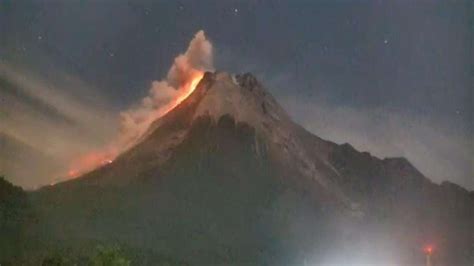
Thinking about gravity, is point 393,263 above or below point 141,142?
below

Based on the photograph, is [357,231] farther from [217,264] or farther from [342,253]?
[217,264]

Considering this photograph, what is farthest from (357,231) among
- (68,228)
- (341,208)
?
(68,228)

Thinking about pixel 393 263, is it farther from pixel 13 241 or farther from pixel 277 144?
pixel 277 144

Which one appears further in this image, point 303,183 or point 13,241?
point 303,183

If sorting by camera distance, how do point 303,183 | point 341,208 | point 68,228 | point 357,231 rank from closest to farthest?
point 68,228, point 357,231, point 341,208, point 303,183

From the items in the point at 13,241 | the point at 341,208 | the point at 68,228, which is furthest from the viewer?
the point at 341,208

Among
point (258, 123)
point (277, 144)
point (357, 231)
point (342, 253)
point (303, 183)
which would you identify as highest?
point (258, 123)

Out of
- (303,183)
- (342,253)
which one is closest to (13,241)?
(342,253)
